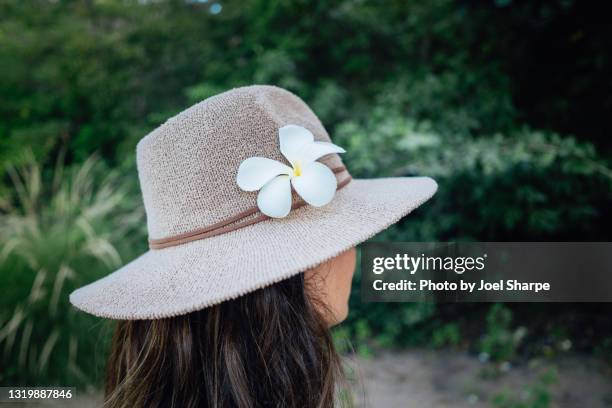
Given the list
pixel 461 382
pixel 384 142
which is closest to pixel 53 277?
pixel 384 142

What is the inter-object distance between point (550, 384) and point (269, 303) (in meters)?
2.21

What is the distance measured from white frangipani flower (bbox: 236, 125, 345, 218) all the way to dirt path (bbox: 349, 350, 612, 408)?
5.46ft

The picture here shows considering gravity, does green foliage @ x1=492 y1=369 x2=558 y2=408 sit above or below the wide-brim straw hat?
below

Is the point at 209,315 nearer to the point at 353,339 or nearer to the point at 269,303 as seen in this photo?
the point at 269,303

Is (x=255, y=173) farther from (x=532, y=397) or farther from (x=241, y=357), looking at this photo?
(x=532, y=397)

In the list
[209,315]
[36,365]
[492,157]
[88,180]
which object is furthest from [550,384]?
[88,180]

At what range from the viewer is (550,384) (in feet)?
8.07

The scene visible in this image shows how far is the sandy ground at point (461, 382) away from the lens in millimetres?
2395

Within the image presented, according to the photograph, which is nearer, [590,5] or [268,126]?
[268,126]

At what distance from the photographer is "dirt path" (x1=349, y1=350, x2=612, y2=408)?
2396mm

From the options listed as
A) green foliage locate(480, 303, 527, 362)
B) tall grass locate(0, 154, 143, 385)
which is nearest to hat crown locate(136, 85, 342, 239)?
tall grass locate(0, 154, 143, 385)

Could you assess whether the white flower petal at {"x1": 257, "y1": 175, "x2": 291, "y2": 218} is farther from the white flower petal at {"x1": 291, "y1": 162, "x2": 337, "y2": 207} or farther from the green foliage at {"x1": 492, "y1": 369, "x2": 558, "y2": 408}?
the green foliage at {"x1": 492, "y1": 369, "x2": 558, "y2": 408}

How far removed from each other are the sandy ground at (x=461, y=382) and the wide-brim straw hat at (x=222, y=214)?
154 centimetres

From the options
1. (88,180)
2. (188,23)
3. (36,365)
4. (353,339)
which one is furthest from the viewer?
(188,23)
